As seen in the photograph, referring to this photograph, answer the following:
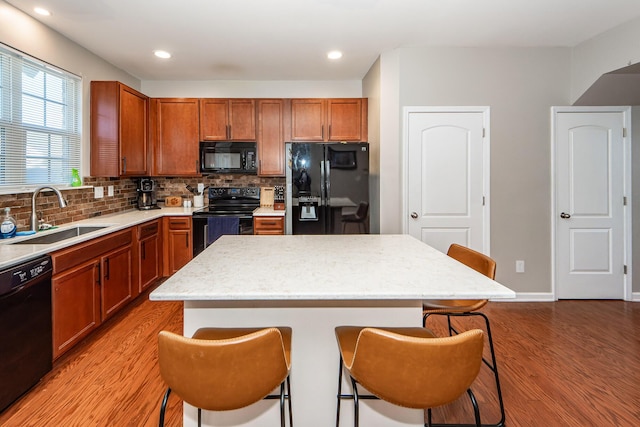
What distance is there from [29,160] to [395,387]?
3.21m

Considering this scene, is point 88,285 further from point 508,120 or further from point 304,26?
point 508,120

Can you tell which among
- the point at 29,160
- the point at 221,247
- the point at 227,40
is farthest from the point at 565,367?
the point at 29,160

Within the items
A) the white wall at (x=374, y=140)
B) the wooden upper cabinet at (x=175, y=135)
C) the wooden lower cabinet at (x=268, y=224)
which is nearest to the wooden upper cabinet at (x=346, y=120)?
the white wall at (x=374, y=140)

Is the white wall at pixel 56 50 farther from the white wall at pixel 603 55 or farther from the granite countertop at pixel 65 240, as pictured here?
the white wall at pixel 603 55

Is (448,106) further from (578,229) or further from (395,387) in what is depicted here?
(395,387)

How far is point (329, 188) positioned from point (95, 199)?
2408 mm

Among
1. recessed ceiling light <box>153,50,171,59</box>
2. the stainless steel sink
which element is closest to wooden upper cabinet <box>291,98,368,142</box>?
recessed ceiling light <box>153,50,171,59</box>

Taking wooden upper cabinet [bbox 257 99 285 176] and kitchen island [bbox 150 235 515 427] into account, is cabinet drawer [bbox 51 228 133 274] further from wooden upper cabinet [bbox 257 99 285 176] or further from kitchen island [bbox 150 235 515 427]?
wooden upper cabinet [bbox 257 99 285 176]

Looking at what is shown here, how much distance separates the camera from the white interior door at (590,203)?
3.71 meters

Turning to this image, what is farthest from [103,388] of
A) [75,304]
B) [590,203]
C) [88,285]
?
[590,203]

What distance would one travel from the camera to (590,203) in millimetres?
3754

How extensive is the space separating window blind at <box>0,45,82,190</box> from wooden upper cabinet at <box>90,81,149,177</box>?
0.16 metres

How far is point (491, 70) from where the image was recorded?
12.0ft

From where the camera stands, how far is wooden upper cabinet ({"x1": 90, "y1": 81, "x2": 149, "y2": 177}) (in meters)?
3.64
